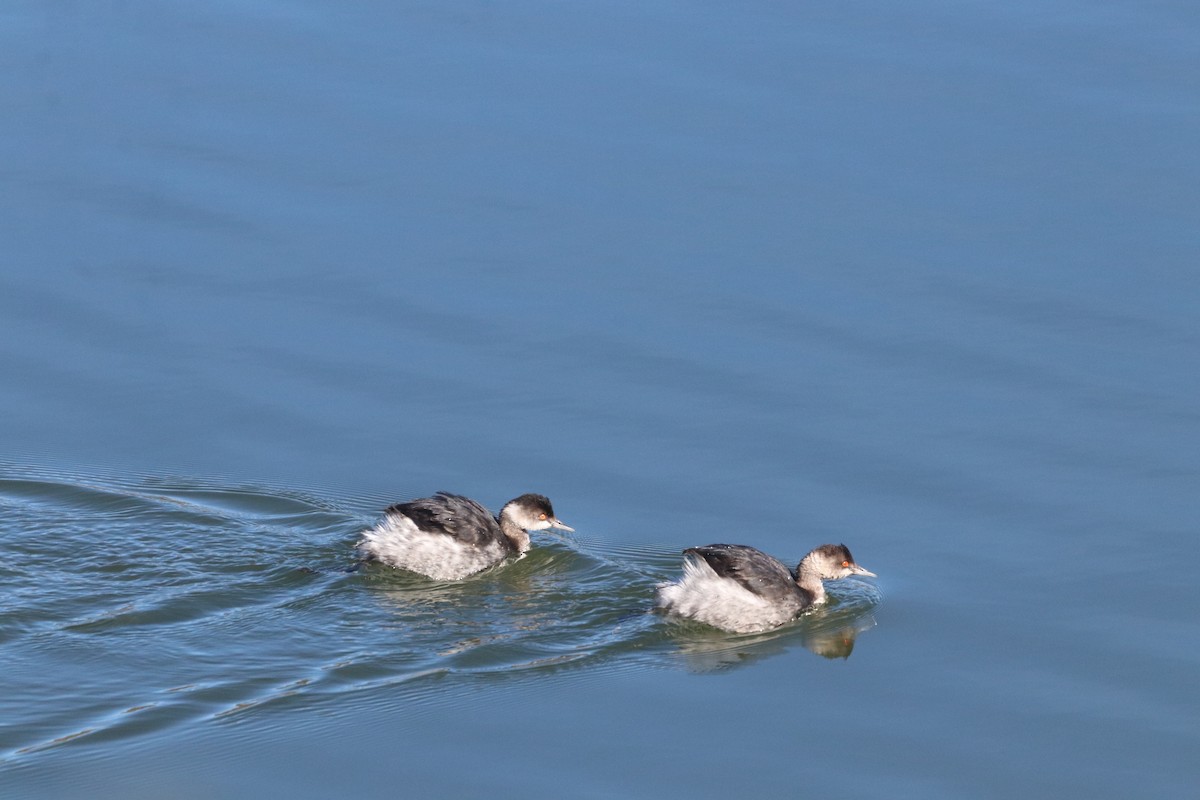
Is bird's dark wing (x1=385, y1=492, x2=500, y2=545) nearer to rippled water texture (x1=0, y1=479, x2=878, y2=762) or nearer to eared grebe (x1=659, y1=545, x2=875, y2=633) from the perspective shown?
rippled water texture (x1=0, y1=479, x2=878, y2=762)

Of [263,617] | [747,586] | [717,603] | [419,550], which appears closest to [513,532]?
[419,550]

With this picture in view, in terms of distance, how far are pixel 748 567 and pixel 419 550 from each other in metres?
1.97

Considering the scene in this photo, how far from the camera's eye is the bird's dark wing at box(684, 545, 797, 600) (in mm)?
10461

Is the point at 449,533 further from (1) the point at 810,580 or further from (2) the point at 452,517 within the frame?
(1) the point at 810,580

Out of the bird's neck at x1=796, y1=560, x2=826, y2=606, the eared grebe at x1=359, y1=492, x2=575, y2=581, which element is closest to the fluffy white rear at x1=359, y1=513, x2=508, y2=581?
the eared grebe at x1=359, y1=492, x2=575, y2=581

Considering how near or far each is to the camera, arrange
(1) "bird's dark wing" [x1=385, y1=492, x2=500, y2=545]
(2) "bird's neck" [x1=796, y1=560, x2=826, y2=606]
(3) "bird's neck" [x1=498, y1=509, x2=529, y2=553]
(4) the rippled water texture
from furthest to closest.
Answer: (3) "bird's neck" [x1=498, y1=509, x2=529, y2=553], (1) "bird's dark wing" [x1=385, y1=492, x2=500, y2=545], (2) "bird's neck" [x1=796, y1=560, x2=826, y2=606], (4) the rippled water texture

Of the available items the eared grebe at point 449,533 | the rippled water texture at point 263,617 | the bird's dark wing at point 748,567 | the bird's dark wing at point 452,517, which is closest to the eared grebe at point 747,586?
the bird's dark wing at point 748,567

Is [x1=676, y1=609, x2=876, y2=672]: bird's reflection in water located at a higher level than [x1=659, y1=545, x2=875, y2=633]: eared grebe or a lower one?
lower

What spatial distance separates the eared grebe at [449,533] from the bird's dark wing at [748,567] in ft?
3.46

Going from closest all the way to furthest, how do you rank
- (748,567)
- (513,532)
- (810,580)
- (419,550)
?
(748,567) → (810,580) → (419,550) → (513,532)

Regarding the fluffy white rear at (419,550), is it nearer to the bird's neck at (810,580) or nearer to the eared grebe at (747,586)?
the eared grebe at (747,586)

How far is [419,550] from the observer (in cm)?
1105

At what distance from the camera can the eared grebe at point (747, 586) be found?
34.4ft

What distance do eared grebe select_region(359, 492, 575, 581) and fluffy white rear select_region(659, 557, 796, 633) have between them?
0.88m
